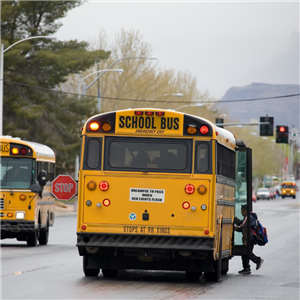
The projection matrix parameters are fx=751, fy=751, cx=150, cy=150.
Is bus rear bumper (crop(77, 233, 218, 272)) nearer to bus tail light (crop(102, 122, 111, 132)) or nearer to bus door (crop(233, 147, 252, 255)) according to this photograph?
bus tail light (crop(102, 122, 111, 132))

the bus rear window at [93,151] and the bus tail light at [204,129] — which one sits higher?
the bus tail light at [204,129]

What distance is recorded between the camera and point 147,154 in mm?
12133

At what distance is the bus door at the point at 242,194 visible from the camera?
14.2 meters

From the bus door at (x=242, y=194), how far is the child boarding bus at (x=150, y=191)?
1.89 m

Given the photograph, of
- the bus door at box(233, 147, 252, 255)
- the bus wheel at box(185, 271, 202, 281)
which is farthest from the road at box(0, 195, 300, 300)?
the bus door at box(233, 147, 252, 255)

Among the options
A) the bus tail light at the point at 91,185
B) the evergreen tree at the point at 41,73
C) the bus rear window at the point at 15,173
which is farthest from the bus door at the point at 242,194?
the evergreen tree at the point at 41,73

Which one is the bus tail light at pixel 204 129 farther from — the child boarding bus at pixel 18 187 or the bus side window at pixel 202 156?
the child boarding bus at pixel 18 187

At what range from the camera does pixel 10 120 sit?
46.0m

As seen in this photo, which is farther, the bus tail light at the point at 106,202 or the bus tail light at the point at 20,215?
the bus tail light at the point at 20,215

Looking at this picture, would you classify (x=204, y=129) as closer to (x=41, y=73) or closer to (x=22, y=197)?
(x=22, y=197)

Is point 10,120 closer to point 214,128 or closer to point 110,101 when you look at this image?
point 110,101

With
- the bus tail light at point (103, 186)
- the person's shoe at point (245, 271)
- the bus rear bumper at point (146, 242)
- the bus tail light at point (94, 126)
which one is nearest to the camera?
the bus rear bumper at point (146, 242)

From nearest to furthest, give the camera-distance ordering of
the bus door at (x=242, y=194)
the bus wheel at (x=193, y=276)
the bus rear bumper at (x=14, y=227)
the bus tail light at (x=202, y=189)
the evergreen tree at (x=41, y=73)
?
the bus tail light at (x=202, y=189) → the bus wheel at (x=193, y=276) → the bus door at (x=242, y=194) → the bus rear bumper at (x=14, y=227) → the evergreen tree at (x=41, y=73)

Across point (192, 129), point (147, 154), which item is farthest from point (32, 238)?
point (192, 129)
